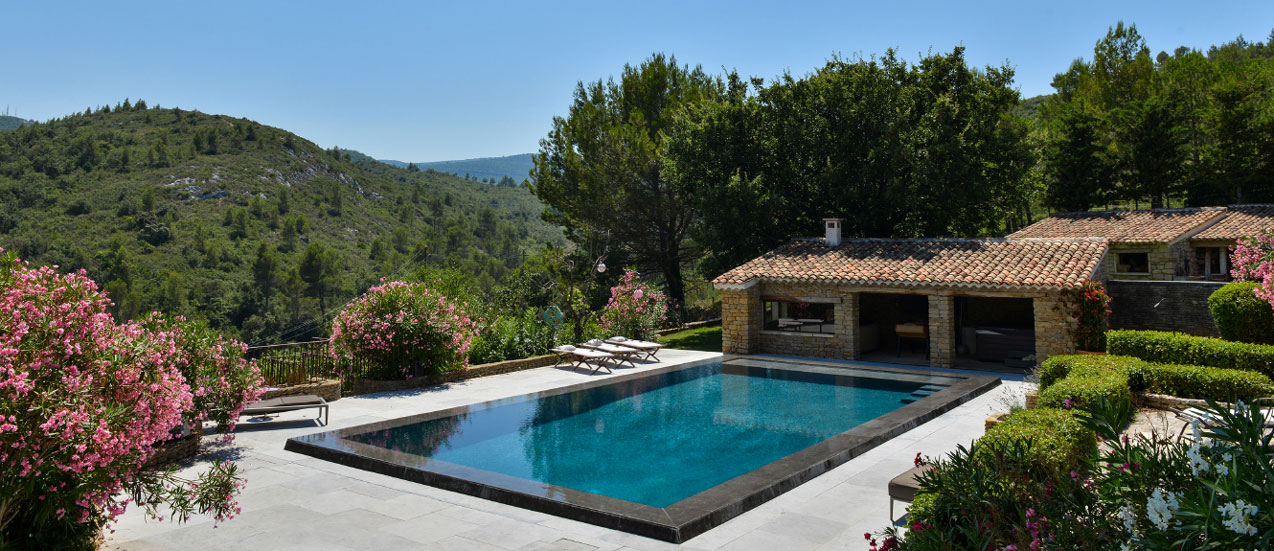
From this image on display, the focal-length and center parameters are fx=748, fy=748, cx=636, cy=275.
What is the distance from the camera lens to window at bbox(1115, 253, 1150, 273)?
29562 millimetres

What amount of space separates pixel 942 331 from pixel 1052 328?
229cm

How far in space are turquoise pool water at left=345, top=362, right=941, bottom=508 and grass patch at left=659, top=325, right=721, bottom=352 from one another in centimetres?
552

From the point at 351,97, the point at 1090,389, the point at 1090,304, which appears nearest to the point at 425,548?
the point at 1090,389

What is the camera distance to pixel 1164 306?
54.8ft

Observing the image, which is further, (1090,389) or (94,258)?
(94,258)

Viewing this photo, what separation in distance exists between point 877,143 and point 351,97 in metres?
32.8

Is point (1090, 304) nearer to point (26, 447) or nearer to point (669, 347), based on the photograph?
point (669, 347)

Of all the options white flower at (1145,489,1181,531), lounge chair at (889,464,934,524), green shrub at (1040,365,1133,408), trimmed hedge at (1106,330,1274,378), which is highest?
white flower at (1145,489,1181,531)

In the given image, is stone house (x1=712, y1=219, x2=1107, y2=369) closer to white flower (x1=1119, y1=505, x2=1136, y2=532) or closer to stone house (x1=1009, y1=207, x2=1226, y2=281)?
stone house (x1=1009, y1=207, x2=1226, y2=281)

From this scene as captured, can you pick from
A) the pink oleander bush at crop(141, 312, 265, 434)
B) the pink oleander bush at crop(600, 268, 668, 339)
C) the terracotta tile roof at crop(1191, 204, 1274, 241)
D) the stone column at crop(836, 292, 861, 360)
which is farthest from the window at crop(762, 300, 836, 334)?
the terracotta tile roof at crop(1191, 204, 1274, 241)

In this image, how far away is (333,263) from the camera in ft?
173

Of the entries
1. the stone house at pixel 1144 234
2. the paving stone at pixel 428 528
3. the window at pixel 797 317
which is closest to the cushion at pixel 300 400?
the paving stone at pixel 428 528

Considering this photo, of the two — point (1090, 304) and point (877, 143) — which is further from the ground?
point (877, 143)

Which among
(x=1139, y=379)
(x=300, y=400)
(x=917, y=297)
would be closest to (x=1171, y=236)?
(x=917, y=297)
